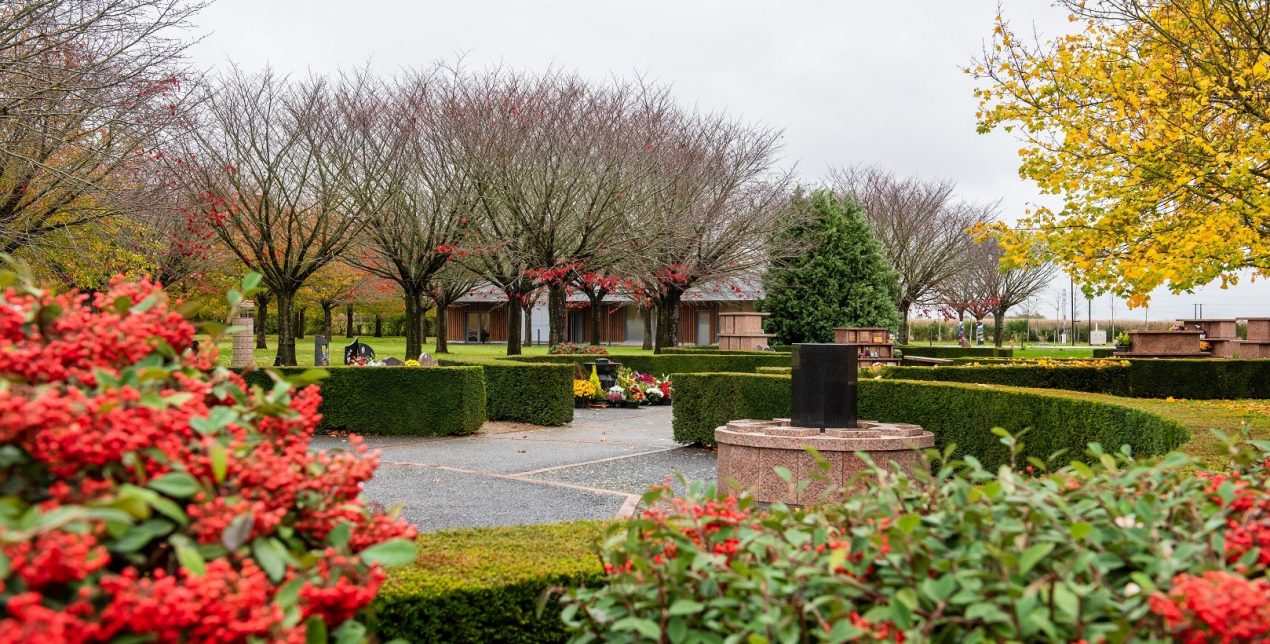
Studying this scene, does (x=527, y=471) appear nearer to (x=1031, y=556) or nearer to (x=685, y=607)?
(x=685, y=607)

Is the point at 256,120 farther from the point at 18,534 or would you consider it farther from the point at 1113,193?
the point at 18,534

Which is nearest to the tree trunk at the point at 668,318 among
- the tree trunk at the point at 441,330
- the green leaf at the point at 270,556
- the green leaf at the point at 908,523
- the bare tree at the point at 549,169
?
the bare tree at the point at 549,169

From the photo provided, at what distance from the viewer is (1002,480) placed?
227 cm

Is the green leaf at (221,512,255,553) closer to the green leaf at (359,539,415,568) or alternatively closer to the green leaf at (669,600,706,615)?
the green leaf at (359,539,415,568)

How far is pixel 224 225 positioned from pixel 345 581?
23.0m

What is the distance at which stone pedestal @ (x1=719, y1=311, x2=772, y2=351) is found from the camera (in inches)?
970


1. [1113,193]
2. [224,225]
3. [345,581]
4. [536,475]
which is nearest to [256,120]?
[224,225]

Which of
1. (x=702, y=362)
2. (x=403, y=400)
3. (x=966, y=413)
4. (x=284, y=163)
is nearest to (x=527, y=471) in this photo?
(x=403, y=400)

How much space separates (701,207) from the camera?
27797 mm

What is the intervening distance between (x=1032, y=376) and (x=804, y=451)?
26.1 feet

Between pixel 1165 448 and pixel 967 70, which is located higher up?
pixel 967 70

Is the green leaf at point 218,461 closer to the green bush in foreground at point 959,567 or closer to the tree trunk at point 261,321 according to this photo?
the green bush in foreground at point 959,567

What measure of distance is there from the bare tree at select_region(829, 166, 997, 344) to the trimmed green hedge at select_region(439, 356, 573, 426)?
27692mm

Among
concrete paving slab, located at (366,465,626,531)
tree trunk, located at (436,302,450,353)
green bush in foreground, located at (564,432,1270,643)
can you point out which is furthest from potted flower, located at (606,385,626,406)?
green bush in foreground, located at (564,432,1270,643)
